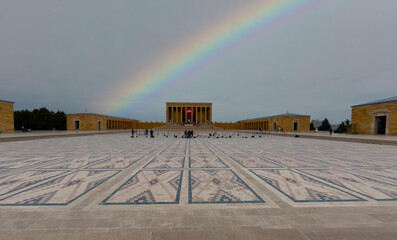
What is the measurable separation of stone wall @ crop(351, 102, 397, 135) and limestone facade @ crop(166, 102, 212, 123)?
39.9 meters

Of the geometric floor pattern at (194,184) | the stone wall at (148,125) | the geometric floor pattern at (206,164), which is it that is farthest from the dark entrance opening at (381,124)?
the stone wall at (148,125)

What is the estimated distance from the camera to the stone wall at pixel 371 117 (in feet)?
64.9

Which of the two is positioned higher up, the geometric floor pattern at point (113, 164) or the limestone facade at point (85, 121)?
the limestone facade at point (85, 121)

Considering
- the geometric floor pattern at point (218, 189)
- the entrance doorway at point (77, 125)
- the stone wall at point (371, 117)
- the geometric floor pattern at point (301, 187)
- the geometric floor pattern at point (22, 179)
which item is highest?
the stone wall at point (371, 117)

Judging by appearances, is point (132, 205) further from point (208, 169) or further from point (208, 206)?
point (208, 169)

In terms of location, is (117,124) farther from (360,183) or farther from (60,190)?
(360,183)

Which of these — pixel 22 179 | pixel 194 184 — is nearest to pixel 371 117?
pixel 194 184

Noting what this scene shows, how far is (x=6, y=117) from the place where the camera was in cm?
2209

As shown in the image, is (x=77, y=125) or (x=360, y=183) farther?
(x=77, y=125)

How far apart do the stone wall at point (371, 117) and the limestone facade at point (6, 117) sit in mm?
51383

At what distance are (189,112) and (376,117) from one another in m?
46.9

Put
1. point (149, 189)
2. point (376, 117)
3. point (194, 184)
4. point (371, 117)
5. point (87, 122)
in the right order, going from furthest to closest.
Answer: point (87, 122), point (371, 117), point (376, 117), point (194, 184), point (149, 189)

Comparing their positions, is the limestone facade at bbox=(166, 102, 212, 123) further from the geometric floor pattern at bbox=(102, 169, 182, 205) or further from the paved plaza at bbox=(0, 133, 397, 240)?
the paved plaza at bbox=(0, 133, 397, 240)

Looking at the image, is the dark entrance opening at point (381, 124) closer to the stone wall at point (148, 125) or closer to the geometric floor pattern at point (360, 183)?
the geometric floor pattern at point (360, 183)
